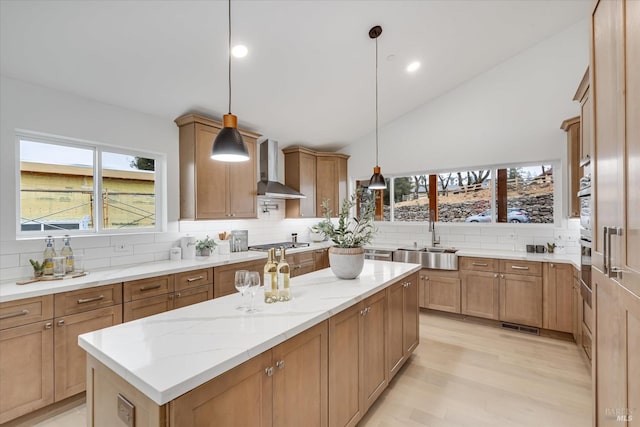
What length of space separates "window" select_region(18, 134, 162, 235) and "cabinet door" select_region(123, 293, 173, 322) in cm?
94

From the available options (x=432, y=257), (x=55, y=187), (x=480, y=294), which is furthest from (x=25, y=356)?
(x=480, y=294)

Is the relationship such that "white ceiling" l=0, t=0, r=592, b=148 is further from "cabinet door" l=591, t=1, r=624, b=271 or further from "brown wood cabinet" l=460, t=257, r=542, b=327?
"brown wood cabinet" l=460, t=257, r=542, b=327

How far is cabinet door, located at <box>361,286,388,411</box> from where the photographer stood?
195 centimetres

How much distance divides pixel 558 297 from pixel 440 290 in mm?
1247

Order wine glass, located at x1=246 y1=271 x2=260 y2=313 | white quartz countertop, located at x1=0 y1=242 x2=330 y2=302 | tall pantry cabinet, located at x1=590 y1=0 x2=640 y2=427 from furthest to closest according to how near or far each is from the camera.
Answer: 1. white quartz countertop, located at x1=0 y1=242 x2=330 y2=302
2. wine glass, located at x1=246 y1=271 x2=260 y2=313
3. tall pantry cabinet, located at x1=590 y1=0 x2=640 y2=427

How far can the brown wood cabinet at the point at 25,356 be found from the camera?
6.38 feet

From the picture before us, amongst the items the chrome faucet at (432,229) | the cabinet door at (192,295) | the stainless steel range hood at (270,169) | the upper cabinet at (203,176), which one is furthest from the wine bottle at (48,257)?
the chrome faucet at (432,229)

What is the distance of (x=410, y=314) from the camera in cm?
270

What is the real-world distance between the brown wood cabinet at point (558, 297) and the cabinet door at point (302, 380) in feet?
10.1

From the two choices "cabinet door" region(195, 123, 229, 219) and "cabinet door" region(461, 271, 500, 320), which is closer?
"cabinet door" region(195, 123, 229, 219)

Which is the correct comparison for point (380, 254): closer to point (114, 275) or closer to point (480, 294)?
point (480, 294)

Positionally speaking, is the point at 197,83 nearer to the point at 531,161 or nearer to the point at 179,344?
the point at 179,344

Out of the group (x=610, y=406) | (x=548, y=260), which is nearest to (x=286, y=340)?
(x=610, y=406)

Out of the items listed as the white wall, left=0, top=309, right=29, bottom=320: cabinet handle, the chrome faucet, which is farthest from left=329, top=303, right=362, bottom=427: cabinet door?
the white wall
